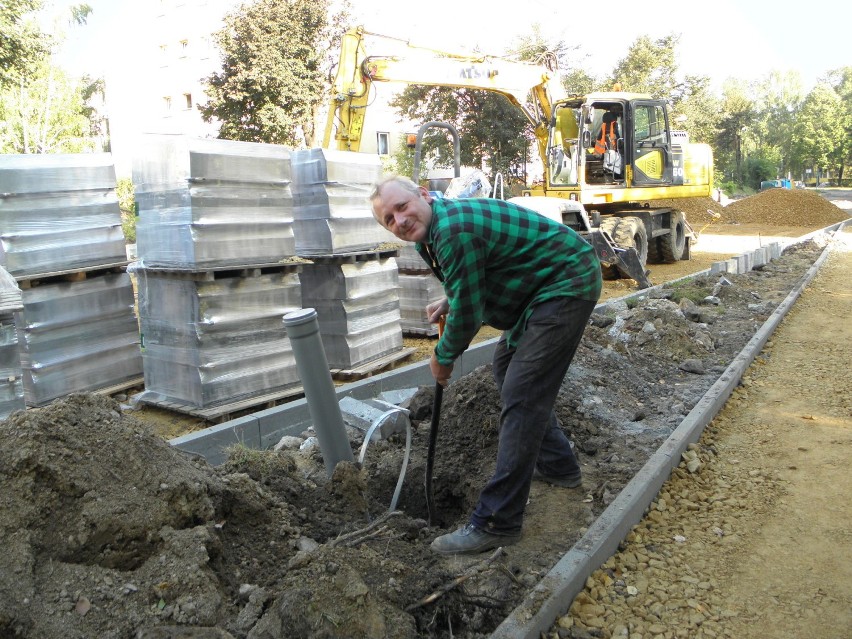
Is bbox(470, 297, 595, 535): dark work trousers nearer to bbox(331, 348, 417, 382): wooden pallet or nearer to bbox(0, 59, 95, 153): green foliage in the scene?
bbox(331, 348, 417, 382): wooden pallet

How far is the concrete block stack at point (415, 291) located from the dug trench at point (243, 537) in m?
4.43

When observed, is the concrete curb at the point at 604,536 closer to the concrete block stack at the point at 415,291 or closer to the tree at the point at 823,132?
the concrete block stack at the point at 415,291

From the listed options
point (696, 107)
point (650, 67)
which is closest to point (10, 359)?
point (650, 67)

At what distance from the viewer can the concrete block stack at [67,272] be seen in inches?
236

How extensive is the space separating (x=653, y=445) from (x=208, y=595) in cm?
336

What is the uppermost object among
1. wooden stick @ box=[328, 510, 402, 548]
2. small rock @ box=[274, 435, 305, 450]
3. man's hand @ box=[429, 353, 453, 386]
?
man's hand @ box=[429, 353, 453, 386]

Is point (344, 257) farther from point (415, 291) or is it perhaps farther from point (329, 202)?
point (415, 291)

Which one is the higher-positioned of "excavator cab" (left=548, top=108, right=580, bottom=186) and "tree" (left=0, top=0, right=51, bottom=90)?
"tree" (left=0, top=0, right=51, bottom=90)

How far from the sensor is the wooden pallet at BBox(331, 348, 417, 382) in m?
7.16

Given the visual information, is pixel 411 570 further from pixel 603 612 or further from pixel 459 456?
pixel 459 456

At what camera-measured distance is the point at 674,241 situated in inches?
720

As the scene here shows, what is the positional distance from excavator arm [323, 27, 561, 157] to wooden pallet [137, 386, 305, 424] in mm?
5372

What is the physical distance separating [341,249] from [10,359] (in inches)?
130

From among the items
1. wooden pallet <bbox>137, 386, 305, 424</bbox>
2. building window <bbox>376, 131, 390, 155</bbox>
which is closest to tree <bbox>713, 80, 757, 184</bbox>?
building window <bbox>376, 131, 390, 155</bbox>
